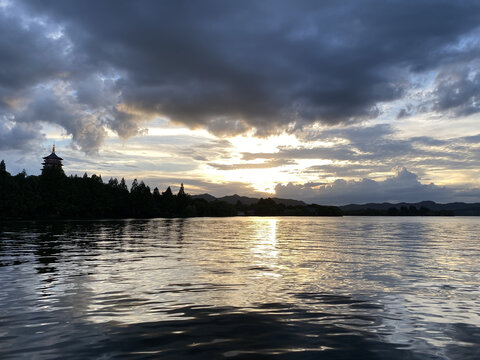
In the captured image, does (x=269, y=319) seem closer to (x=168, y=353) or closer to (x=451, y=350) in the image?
(x=168, y=353)

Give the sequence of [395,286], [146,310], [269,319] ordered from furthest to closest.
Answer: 1. [395,286]
2. [146,310]
3. [269,319]

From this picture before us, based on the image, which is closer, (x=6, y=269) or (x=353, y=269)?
(x=6, y=269)

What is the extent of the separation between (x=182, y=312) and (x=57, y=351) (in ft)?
17.9

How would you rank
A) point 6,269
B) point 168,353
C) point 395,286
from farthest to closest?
point 6,269 → point 395,286 → point 168,353

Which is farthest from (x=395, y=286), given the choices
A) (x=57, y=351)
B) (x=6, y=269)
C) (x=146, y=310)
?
(x=6, y=269)

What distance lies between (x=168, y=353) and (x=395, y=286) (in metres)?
16.2

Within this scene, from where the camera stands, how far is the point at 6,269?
24906 millimetres

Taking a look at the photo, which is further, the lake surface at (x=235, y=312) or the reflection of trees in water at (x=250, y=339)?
the lake surface at (x=235, y=312)

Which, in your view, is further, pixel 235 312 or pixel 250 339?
pixel 235 312

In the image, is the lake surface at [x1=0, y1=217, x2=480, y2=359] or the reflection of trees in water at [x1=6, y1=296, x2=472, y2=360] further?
the lake surface at [x1=0, y1=217, x2=480, y2=359]

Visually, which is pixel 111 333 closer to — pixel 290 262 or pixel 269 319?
pixel 269 319

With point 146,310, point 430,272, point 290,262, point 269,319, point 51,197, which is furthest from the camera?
point 51,197

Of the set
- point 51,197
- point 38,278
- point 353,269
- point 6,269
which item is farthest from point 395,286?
point 51,197

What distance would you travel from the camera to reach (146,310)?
49.7 feet
